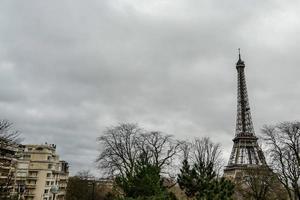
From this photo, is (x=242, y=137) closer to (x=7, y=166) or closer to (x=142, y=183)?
(x=7, y=166)

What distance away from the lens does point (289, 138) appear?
3372cm

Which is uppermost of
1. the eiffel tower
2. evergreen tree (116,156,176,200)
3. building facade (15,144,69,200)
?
the eiffel tower

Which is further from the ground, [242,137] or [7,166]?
[242,137]

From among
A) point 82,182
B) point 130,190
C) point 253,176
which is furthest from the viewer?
point 82,182

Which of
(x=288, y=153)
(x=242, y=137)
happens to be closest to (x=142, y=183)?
(x=288, y=153)

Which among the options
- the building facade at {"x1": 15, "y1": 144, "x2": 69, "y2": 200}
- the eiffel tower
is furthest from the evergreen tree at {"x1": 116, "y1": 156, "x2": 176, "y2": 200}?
the building facade at {"x1": 15, "y1": 144, "x2": 69, "y2": 200}

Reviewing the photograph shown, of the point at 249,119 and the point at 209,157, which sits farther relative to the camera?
the point at 249,119

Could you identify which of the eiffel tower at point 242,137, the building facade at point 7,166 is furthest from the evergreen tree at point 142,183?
the eiffel tower at point 242,137

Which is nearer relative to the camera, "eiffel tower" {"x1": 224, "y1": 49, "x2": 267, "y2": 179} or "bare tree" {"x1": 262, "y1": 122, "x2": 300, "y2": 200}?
"bare tree" {"x1": 262, "y1": 122, "x2": 300, "y2": 200}

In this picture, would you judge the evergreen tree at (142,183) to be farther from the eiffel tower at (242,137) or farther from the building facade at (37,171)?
the building facade at (37,171)

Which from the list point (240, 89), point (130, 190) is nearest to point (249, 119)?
point (240, 89)

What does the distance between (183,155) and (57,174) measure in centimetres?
5004

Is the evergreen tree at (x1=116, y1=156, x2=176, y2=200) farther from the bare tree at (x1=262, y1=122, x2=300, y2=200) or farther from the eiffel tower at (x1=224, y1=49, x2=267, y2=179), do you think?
the eiffel tower at (x1=224, y1=49, x2=267, y2=179)

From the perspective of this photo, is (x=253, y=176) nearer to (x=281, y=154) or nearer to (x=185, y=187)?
(x=281, y=154)
